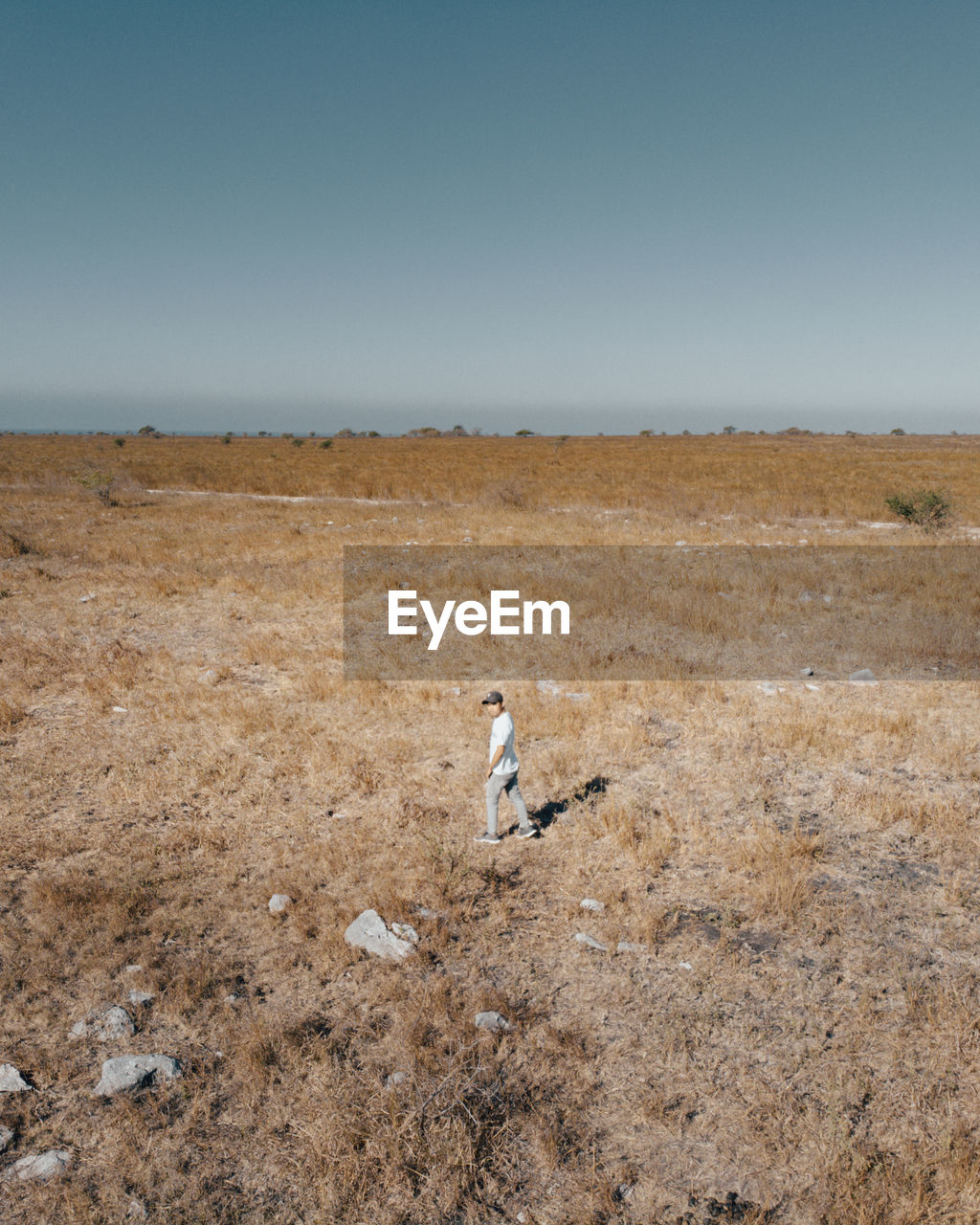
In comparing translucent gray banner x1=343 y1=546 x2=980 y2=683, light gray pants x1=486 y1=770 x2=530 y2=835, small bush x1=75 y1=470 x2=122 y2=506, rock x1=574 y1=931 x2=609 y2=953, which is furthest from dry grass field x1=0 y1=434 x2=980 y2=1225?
small bush x1=75 y1=470 x2=122 y2=506

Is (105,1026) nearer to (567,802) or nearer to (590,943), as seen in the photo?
(590,943)

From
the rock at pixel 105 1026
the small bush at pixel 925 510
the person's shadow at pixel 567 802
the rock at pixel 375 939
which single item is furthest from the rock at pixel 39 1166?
the small bush at pixel 925 510

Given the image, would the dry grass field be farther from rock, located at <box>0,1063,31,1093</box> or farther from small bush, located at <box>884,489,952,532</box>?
small bush, located at <box>884,489,952,532</box>

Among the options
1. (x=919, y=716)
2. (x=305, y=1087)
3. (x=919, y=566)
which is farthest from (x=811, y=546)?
(x=305, y=1087)

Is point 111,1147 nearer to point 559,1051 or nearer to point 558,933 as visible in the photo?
point 559,1051

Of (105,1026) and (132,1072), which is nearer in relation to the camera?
(132,1072)

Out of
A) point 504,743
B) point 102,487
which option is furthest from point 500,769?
point 102,487

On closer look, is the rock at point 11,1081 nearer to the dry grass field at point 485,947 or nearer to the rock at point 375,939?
the dry grass field at point 485,947
